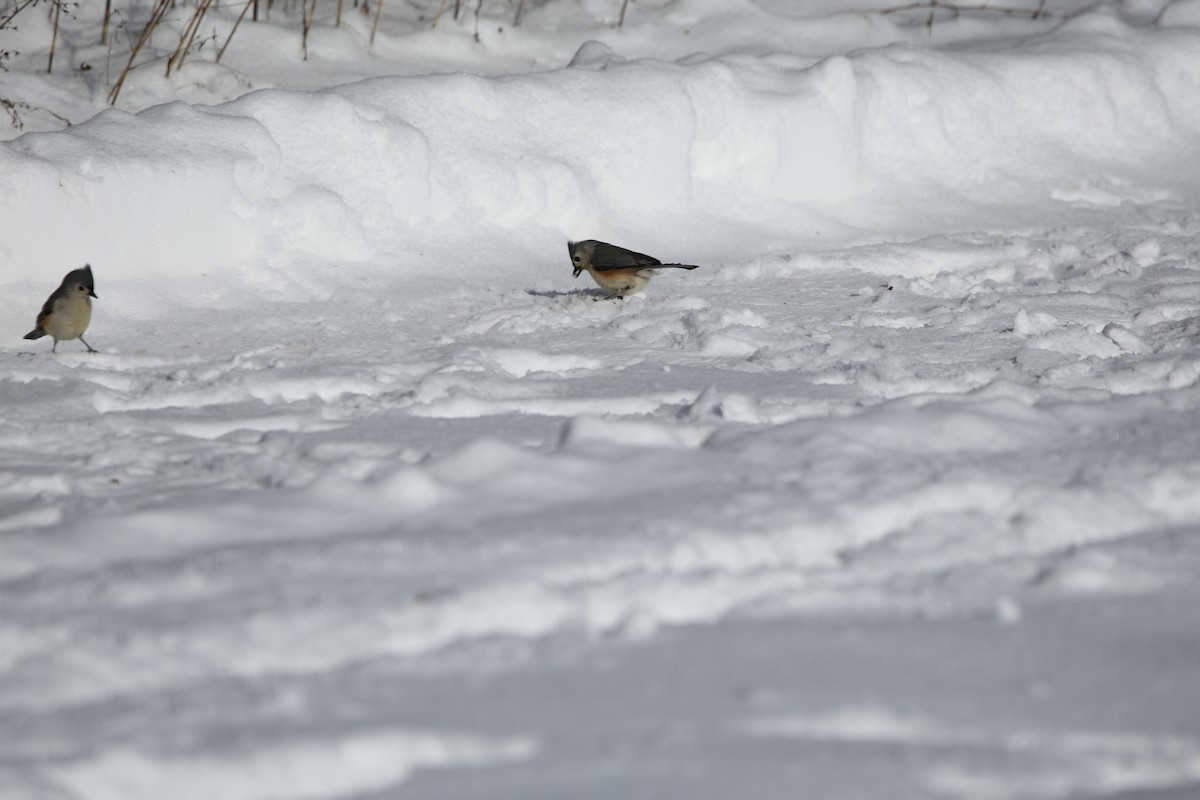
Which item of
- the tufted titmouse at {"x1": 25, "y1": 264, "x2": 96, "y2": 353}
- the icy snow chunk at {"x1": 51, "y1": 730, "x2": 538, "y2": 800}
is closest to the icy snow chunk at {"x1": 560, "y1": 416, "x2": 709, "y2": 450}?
the icy snow chunk at {"x1": 51, "y1": 730, "x2": 538, "y2": 800}

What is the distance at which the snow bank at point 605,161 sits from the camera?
4574mm

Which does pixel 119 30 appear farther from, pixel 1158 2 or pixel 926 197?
pixel 1158 2

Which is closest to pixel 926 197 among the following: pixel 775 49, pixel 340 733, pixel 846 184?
pixel 846 184

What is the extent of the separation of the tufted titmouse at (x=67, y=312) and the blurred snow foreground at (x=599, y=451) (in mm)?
89

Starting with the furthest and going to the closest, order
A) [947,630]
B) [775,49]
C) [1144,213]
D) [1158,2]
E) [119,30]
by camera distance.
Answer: [1158,2]
[775,49]
[119,30]
[1144,213]
[947,630]

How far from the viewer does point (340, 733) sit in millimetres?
1736

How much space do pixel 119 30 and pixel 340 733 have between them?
616cm

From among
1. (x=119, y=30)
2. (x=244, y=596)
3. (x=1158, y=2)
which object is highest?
(x=1158, y=2)

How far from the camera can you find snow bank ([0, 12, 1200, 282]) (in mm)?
4574

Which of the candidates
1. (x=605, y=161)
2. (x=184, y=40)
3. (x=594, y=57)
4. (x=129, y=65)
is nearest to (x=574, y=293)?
(x=605, y=161)

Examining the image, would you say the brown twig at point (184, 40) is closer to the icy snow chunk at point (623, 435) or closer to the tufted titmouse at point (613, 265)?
the tufted titmouse at point (613, 265)

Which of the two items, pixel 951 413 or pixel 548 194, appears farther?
pixel 548 194

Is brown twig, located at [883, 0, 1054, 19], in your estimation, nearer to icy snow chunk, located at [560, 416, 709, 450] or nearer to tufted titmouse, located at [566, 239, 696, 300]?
tufted titmouse, located at [566, 239, 696, 300]

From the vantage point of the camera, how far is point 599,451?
110 inches
